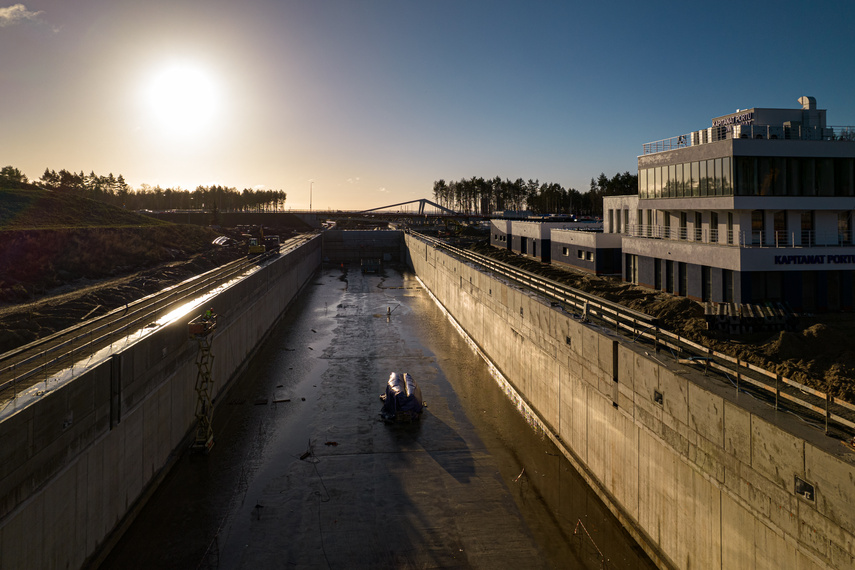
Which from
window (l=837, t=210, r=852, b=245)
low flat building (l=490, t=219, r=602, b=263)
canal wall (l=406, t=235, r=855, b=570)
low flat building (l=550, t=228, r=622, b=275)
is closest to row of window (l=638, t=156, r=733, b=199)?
window (l=837, t=210, r=852, b=245)

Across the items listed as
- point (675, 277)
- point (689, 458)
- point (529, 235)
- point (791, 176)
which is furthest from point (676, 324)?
point (529, 235)

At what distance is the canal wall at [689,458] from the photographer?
9.65 m

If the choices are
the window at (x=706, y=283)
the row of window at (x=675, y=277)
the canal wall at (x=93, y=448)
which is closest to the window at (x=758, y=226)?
the row of window at (x=675, y=277)

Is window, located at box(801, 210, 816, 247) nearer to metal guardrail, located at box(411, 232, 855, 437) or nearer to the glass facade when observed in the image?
the glass facade

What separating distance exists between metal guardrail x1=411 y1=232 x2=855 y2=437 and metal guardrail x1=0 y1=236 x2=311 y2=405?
18398mm

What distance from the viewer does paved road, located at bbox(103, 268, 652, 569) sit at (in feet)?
52.8

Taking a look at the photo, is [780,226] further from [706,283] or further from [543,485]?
[543,485]

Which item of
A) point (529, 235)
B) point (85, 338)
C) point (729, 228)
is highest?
point (529, 235)

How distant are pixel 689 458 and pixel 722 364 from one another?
3.21 m

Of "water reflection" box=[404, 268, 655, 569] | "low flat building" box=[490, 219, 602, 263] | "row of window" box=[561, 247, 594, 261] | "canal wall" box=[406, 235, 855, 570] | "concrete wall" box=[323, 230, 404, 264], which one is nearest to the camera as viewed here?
"canal wall" box=[406, 235, 855, 570]

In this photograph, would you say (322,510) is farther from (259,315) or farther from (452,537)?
(259,315)

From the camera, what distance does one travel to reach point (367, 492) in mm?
19672

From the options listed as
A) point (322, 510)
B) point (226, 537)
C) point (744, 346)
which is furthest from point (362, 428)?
point (744, 346)

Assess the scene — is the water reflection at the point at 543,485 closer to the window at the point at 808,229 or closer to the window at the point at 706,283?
the window at the point at 706,283
